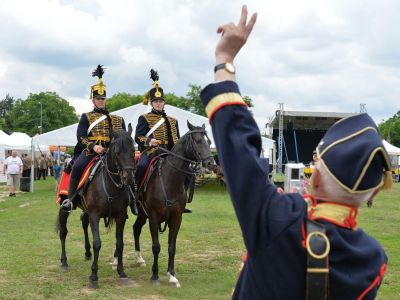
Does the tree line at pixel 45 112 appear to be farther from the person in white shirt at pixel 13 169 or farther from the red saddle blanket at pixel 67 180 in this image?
the red saddle blanket at pixel 67 180

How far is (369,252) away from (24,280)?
6.94m

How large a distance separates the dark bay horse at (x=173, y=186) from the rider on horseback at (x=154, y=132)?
1.32 feet

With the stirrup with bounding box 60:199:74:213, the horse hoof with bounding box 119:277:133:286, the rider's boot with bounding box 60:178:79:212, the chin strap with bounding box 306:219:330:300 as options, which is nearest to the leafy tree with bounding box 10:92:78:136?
the stirrup with bounding box 60:199:74:213

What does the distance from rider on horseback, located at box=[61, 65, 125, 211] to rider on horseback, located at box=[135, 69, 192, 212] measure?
1.32ft

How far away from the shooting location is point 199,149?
294 inches

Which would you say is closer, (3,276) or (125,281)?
(125,281)

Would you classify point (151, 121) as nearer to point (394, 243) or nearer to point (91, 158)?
point (91, 158)

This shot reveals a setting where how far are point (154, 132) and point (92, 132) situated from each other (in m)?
0.97

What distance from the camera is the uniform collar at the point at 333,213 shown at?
1.65 meters

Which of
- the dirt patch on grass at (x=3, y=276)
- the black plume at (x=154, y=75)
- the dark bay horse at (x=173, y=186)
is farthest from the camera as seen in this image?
the black plume at (x=154, y=75)

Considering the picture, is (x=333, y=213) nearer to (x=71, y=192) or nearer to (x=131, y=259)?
(x=71, y=192)

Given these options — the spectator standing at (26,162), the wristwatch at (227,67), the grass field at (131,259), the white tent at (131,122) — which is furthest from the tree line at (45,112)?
the wristwatch at (227,67)

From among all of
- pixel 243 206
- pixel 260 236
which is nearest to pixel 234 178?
pixel 243 206

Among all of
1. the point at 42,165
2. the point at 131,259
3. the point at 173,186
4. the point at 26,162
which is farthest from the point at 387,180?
the point at 42,165
